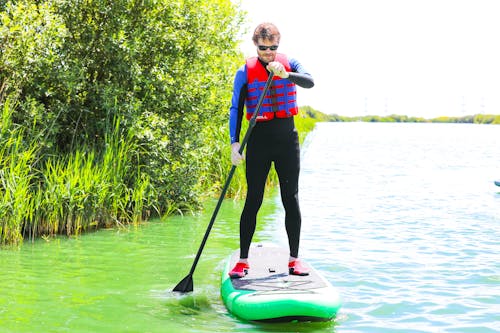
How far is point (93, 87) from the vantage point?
9.15 meters

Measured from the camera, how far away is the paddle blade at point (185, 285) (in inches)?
226

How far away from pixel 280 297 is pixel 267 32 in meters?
1.97

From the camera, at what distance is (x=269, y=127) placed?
16.9 ft

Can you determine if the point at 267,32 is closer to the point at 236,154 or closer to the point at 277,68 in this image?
the point at 277,68

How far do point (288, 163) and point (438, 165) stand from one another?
19388 mm

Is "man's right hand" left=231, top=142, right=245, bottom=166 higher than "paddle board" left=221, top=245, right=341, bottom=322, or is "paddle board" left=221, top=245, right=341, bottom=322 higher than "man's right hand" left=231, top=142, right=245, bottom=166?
"man's right hand" left=231, top=142, right=245, bottom=166

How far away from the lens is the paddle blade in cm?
575

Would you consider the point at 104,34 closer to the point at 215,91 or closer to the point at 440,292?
the point at 215,91

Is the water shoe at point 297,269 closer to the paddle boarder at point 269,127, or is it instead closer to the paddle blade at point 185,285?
the paddle boarder at point 269,127

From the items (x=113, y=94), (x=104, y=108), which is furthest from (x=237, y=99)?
(x=104, y=108)

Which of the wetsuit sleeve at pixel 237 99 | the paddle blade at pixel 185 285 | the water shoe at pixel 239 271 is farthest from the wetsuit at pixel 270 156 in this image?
the paddle blade at pixel 185 285

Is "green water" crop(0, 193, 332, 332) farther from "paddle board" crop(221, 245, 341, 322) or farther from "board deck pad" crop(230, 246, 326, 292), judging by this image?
"board deck pad" crop(230, 246, 326, 292)

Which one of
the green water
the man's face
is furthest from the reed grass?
the man's face

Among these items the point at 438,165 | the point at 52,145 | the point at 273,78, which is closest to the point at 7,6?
the point at 52,145
